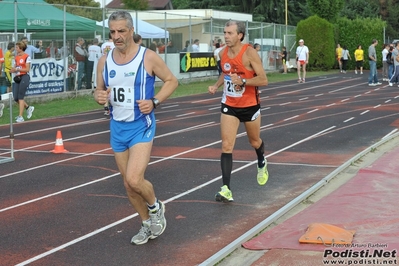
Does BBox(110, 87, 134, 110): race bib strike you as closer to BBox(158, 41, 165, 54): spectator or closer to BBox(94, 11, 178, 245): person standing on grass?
BBox(94, 11, 178, 245): person standing on grass

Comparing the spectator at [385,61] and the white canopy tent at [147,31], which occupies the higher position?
the white canopy tent at [147,31]

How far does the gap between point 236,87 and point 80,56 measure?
17.3 meters

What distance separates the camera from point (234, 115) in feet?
29.9

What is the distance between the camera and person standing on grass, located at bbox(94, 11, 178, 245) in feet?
22.7

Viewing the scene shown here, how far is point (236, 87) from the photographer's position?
9.00 meters

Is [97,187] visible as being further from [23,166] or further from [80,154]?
[80,154]

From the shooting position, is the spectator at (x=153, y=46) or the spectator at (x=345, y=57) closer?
the spectator at (x=153, y=46)

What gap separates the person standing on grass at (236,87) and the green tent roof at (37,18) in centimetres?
1581

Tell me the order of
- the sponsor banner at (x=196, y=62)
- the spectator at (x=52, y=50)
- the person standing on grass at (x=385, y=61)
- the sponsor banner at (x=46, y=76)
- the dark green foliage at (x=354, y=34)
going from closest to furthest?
the sponsor banner at (x=46, y=76) → the spectator at (x=52, y=50) → the sponsor banner at (x=196, y=62) → the person standing on grass at (x=385, y=61) → the dark green foliage at (x=354, y=34)

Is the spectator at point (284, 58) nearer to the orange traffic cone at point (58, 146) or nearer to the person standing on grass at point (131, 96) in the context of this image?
the orange traffic cone at point (58, 146)

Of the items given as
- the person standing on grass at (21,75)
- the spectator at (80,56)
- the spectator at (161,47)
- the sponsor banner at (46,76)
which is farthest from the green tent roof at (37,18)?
the spectator at (161,47)

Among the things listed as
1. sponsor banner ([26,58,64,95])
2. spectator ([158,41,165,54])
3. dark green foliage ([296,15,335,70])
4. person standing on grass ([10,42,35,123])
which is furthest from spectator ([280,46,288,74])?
person standing on grass ([10,42,35,123])

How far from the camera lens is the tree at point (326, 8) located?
51.2m

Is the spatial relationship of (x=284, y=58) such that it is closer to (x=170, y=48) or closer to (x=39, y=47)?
(x=170, y=48)
